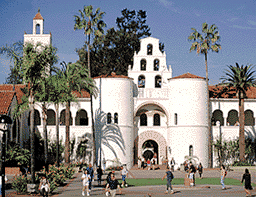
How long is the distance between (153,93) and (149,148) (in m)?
6.87

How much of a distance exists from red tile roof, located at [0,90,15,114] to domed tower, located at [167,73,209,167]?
1888cm

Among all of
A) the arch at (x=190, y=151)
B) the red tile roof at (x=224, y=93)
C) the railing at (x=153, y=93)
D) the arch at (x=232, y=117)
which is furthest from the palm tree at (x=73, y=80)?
the arch at (x=232, y=117)

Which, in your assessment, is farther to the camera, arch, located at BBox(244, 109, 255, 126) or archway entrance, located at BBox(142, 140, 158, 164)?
arch, located at BBox(244, 109, 255, 126)

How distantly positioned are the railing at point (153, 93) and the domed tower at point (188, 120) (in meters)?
1.26

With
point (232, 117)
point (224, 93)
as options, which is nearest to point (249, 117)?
point (232, 117)

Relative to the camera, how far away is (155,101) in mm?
47938

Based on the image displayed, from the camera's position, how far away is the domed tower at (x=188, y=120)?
4581 cm

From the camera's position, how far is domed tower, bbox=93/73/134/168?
45.7 meters

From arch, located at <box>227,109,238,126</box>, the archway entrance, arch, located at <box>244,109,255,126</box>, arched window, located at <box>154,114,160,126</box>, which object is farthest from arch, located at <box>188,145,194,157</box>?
arch, located at <box>244,109,255,126</box>

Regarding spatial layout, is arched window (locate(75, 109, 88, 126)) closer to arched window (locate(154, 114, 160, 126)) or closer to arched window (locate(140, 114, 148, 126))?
arched window (locate(140, 114, 148, 126))

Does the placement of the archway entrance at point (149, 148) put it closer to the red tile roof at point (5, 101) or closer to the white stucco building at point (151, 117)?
the white stucco building at point (151, 117)

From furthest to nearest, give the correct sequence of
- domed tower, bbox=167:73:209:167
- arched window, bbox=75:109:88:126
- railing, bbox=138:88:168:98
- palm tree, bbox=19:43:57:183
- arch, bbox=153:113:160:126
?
arched window, bbox=75:109:88:126 → arch, bbox=153:113:160:126 → railing, bbox=138:88:168:98 → domed tower, bbox=167:73:209:167 → palm tree, bbox=19:43:57:183

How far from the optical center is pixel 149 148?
160 feet

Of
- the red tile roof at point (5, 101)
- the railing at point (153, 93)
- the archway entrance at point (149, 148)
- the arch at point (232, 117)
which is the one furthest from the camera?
the arch at point (232, 117)
